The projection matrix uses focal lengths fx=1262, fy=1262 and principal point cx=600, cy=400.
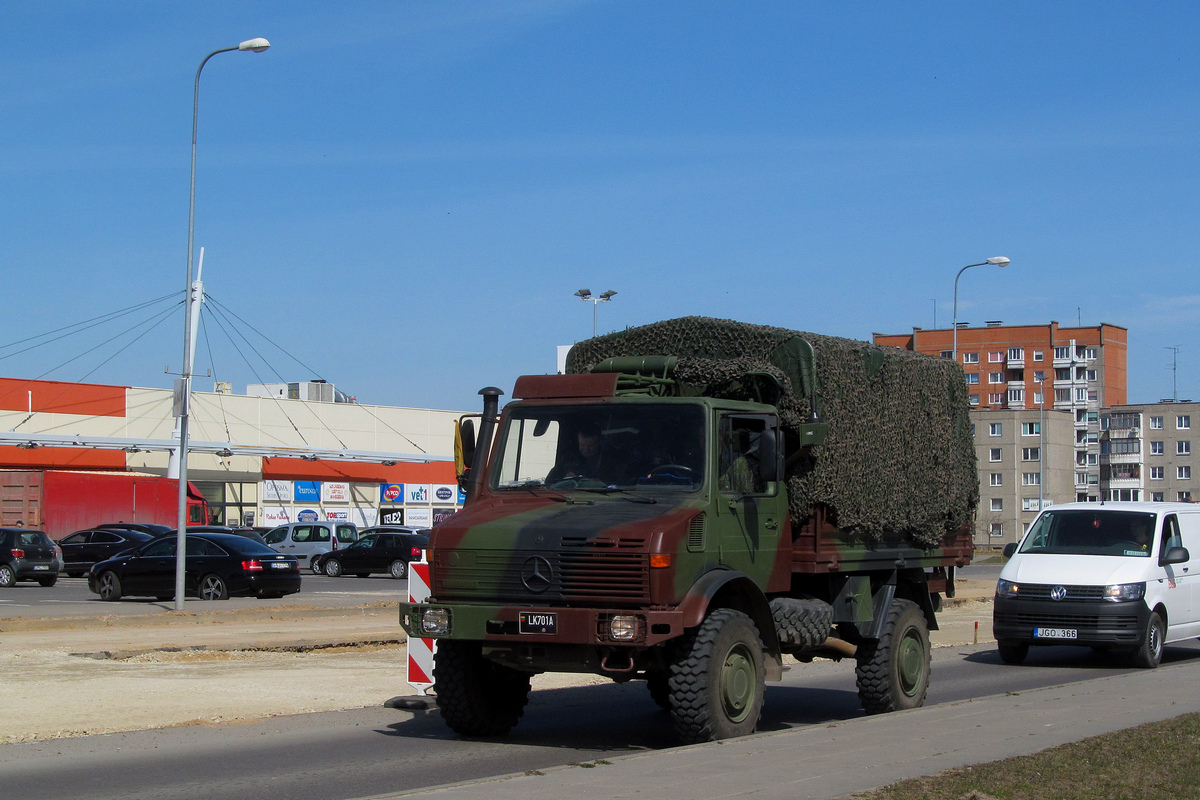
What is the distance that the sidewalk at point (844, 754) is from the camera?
691 cm

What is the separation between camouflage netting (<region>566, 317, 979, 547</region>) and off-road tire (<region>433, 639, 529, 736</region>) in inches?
107

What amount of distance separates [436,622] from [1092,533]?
34.5 ft

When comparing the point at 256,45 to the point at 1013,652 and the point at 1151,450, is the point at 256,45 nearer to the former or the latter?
the point at 1013,652

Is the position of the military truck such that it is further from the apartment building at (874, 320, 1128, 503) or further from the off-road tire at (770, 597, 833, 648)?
the apartment building at (874, 320, 1128, 503)

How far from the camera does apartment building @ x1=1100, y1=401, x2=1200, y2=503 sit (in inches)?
4754

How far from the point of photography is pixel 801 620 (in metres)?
10.1

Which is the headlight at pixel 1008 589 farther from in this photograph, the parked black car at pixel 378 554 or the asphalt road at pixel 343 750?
the parked black car at pixel 378 554

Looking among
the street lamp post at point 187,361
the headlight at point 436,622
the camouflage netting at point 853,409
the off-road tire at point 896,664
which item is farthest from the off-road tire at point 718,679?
the street lamp post at point 187,361

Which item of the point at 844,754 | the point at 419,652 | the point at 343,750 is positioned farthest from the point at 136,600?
the point at 844,754

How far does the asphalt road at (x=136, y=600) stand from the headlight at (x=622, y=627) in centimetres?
1676

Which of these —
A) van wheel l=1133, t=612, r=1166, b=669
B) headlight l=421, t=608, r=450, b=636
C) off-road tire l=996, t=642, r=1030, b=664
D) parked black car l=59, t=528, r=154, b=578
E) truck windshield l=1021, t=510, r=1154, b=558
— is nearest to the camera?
headlight l=421, t=608, r=450, b=636

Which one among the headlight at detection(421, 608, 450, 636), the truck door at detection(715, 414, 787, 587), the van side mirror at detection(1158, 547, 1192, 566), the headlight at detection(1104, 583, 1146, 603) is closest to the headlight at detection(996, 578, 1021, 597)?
the headlight at detection(1104, 583, 1146, 603)

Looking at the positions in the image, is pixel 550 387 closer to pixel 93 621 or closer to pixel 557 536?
pixel 557 536

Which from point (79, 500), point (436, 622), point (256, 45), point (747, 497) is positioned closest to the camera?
point (436, 622)
